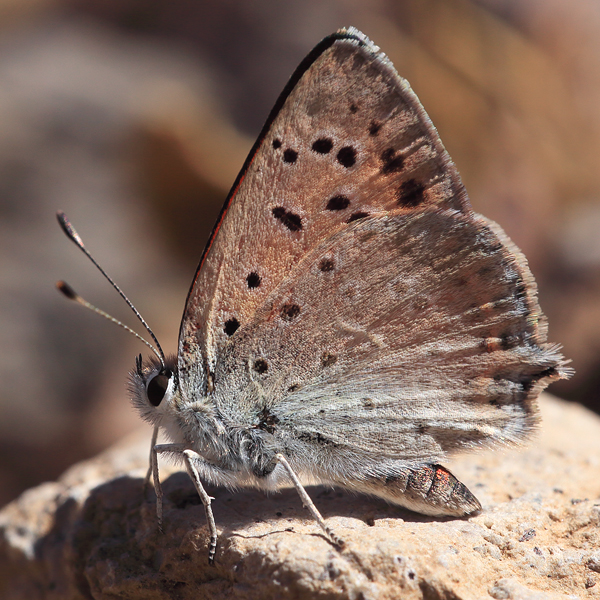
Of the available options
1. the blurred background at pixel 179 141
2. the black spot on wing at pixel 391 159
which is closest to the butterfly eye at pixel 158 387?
the black spot on wing at pixel 391 159

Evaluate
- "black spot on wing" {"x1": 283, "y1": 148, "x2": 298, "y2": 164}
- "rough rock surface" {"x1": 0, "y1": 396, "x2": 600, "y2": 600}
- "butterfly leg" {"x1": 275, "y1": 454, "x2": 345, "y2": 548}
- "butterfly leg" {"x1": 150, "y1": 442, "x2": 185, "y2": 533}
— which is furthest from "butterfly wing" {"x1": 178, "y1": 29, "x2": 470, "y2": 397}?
"rough rock surface" {"x1": 0, "y1": 396, "x2": 600, "y2": 600}

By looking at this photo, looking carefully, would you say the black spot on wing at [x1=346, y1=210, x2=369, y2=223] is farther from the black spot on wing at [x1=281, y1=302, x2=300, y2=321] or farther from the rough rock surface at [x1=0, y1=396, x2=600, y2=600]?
the rough rock surface at [x1=0, y1=396, x2=600, y2=600]

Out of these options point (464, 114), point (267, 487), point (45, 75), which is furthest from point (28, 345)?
point (464, 114)

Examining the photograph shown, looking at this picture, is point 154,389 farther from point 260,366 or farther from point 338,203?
point 338,203

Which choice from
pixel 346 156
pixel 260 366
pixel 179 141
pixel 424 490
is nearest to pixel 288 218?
pixel 346 156

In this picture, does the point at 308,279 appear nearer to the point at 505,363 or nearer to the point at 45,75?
the point at 505,363

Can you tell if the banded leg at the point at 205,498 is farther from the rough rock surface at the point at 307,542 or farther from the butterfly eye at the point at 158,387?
the butterfly eye at the point at 158,387
